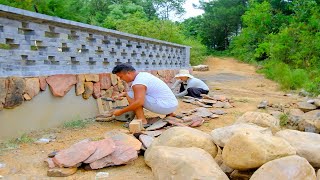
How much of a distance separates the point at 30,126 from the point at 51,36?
121 centimetres

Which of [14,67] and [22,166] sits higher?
[14,67]

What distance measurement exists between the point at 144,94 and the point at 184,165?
86.9 inches

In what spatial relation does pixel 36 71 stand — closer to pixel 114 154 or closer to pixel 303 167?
pixel 114 154

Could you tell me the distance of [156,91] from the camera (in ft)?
14.9

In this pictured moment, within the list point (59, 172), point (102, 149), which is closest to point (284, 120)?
point (102, 149)

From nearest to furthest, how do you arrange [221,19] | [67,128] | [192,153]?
[192,153]
[67,128]
[221,19]

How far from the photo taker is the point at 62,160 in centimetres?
289

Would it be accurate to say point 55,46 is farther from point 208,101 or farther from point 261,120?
point 208,101

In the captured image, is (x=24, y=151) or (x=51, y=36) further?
(x=51, y=36)

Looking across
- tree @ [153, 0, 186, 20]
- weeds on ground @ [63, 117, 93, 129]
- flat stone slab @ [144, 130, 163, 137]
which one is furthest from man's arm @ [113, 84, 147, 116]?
tree @ [153, 0, 186, 20]

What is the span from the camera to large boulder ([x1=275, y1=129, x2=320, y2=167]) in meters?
2.55

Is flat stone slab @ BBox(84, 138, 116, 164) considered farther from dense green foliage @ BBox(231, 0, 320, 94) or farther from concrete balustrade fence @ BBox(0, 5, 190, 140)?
dense green foliage @ BBox(231, 0, 320, 94)

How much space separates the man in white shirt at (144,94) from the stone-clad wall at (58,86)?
637mm

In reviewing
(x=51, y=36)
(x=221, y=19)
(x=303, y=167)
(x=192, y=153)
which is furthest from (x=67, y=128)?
(x=221, y=19)
